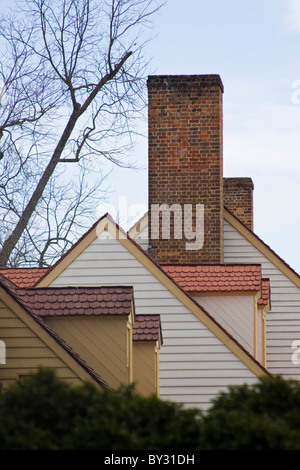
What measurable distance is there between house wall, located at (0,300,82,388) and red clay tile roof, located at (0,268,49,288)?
22.2ft

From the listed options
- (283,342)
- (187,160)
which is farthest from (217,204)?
(283,342)

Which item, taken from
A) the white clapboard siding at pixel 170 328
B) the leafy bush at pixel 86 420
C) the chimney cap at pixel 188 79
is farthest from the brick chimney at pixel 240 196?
the leafy bush at pixel 86 420

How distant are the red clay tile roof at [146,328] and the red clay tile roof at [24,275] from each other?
15.6 feet

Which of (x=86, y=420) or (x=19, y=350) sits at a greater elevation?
(x=19, y=350)

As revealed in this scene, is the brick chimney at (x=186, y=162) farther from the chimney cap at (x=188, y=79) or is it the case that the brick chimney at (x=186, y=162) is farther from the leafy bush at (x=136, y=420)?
the leafy bush at (x=136, y=420)

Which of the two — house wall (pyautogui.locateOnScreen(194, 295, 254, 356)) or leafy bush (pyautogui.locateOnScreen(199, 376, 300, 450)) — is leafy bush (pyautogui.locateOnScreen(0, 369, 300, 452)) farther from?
house wall (pyautogui.locateOnScreen(194, 295, 254, 356))

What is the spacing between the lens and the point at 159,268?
47.5ft

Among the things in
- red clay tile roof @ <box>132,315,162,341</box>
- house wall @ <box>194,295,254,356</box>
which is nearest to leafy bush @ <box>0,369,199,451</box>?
red clay tile roof @ <box>132,315,162,341</box>

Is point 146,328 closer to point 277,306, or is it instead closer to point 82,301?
point 82,301

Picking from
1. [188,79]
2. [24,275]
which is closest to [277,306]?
[188,79]

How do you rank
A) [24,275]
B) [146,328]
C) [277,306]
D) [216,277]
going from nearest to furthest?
[146,328], [216,277], [24,275], [277,306]

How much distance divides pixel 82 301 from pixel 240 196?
14.8 meters

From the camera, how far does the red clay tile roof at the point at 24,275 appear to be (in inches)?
672

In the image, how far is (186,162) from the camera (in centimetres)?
1867
